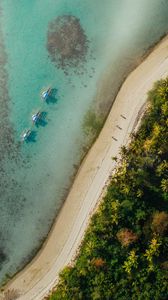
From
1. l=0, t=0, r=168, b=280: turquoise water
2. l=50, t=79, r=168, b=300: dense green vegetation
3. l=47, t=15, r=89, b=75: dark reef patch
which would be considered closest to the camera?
l=50, t=79, r=168, b=300: dense green vegetation

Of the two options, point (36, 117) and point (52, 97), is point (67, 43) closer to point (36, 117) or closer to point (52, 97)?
point (52, 97)

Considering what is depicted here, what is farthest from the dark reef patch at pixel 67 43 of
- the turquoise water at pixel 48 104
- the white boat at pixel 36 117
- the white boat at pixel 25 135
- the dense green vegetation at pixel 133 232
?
the dense green vegetation at pixel 133 232

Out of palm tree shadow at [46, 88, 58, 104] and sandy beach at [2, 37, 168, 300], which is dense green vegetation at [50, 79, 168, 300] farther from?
palm tree shadow at [46, 88, 58, 104]

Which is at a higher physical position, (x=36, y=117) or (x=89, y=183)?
(x=36, y=117)

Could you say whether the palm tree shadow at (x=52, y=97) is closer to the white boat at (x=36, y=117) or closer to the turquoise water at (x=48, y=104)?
the turquoise water at (x=48, y=104)

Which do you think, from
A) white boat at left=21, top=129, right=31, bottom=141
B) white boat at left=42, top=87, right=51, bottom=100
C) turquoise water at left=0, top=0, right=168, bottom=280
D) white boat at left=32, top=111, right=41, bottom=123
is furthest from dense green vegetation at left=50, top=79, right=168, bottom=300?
white boat at left=21, top=129, right=31, bottom=141

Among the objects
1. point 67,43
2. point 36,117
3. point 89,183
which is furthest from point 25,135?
point 67,43
